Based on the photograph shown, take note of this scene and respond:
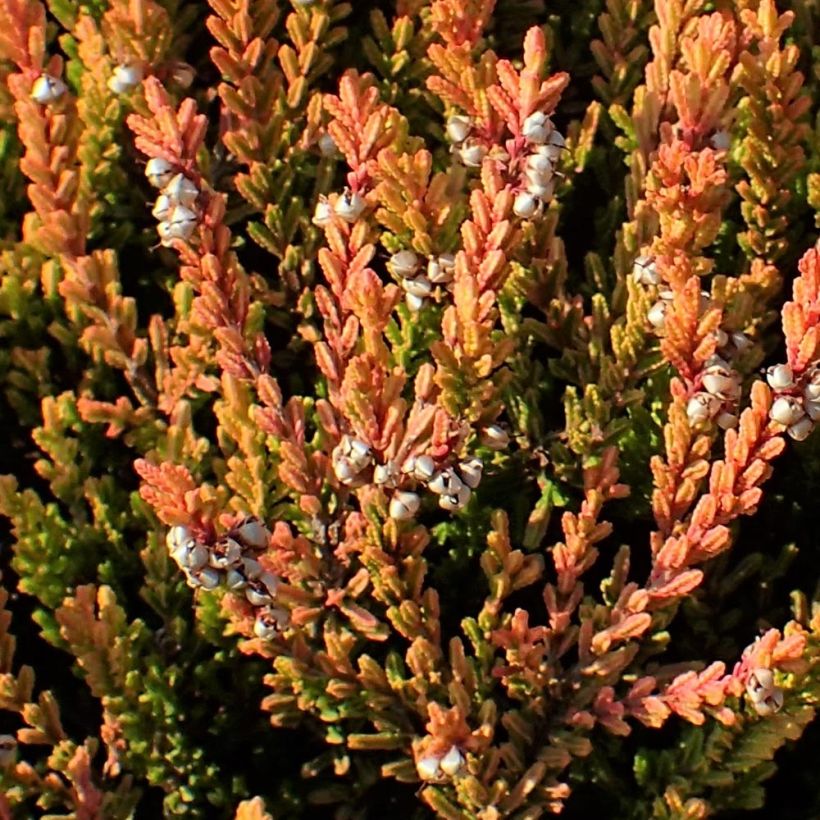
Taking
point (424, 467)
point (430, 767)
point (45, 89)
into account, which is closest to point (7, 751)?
point (430, 767)

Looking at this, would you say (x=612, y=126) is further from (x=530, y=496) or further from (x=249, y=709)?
(x=249, y=709)

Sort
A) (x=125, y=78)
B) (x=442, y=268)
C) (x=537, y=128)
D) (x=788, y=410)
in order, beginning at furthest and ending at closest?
(x=125, y=78) < (x=442, y=268) < (x=537, y=128) < (x=788, y=410)

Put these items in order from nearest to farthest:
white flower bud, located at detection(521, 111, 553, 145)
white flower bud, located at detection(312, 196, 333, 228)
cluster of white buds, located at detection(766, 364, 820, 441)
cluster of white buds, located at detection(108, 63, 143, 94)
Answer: cluster of white buds, located at detection(766, 364, 820, 441) → white flower bud, located at detection(521, 111, 553, 145) → white flower bud, located at detection(312, 196, 333, 228) → cluster of white buds, located at detection(108, 63, 143, 94)

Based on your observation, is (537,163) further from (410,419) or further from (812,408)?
(812,408)

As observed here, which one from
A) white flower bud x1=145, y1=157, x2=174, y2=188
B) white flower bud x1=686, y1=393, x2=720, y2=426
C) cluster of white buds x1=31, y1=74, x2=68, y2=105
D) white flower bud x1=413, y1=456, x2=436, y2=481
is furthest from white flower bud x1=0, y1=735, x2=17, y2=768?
white flower bud x1=686, y1=393, x2=720, y2=426

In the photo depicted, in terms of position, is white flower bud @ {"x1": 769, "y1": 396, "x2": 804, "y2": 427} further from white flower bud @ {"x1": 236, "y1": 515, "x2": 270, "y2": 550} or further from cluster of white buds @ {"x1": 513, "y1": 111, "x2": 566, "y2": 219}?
white flower bud @ {"x1": 236, "y1": 515, "x2": 270, "y2": 550}

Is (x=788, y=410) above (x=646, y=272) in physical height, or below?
below

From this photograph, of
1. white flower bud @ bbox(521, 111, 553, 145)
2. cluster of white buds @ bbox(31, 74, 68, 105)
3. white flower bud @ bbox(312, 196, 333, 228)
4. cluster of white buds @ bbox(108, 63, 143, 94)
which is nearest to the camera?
white flower bud @ bbox(521, 111, 553, 145)

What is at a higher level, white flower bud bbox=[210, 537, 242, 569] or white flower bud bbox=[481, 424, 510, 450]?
white flower bud bbox=[481, 424, 510, 450]
